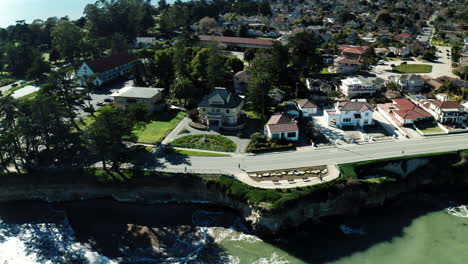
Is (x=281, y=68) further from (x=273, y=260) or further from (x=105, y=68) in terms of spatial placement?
(x=273, y=260)

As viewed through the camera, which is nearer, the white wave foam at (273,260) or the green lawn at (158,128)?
the white wave foam at (273,260)

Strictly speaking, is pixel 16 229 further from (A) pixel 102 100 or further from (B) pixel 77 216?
(A) pixel 102 100

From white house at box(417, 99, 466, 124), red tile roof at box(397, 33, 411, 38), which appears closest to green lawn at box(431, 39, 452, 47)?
red tile roof at box(397, 33, 411, 38)

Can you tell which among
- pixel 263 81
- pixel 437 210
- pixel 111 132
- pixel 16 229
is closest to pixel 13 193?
pixel 16 229

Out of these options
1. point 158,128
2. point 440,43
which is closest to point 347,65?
point 158,128

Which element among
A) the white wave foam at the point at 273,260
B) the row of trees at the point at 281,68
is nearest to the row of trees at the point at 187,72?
the row of trees at the point at 281,68

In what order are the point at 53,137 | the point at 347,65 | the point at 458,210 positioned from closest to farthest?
1. the point at 458,210
2. the point at 53,137
3. the point at 347,65

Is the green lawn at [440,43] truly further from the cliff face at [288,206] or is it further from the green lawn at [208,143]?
the green lawn at [208,143]

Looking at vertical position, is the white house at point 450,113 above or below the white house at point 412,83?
below
